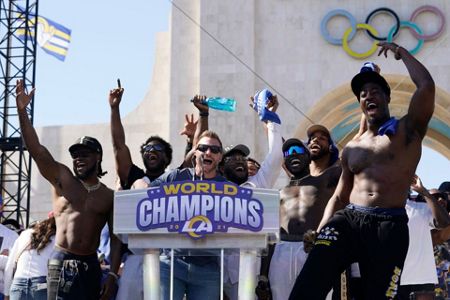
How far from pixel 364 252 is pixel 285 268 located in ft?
6.05

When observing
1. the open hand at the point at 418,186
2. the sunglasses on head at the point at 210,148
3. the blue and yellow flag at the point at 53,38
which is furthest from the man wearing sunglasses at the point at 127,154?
the blue and yellow flag at the point at 53,38

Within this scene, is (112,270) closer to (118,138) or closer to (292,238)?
(118,138)

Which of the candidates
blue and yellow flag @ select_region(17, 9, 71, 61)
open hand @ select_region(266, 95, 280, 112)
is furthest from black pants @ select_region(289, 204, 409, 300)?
blue and yellow flag @ select_region(17, 9, 71, 61)

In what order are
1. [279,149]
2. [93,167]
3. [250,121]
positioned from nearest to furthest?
[93,167], [279,149], [250,121]

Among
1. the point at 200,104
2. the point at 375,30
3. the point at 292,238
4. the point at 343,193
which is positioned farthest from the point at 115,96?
the point at 375,30

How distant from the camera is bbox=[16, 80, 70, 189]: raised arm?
24.8 ft

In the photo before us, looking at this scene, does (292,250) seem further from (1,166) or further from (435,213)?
(1,166)

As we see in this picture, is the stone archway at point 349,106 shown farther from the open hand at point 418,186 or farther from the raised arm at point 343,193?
the raised arm at point 343,193

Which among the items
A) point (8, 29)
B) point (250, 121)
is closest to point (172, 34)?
point (250, 121)

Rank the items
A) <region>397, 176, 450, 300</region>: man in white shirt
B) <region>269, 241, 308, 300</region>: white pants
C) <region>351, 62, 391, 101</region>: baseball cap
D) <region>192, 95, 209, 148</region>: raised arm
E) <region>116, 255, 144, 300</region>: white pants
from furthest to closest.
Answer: <region>397, 176, 450, 300</region>: man in white shirt → <region>192, 95, 209, 148</region>: raised arm → <region>269, 241, 308, 300</region>: white pants → <region>116, 255, 144, 300</region>: white pants → <region>351, 62, 391, 101</region>: baseball cap

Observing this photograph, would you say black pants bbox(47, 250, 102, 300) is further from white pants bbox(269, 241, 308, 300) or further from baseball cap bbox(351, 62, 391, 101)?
baseball cap bbox(351, 62, 391, 101)

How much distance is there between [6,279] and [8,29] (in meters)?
17.7

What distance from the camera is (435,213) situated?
360 inches

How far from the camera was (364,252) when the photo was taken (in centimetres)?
614
